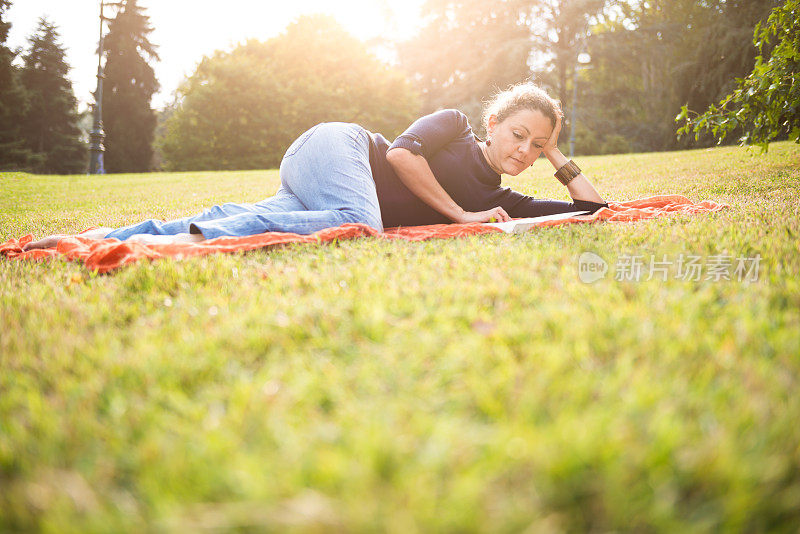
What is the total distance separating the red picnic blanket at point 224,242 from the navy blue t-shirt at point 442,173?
373 mm

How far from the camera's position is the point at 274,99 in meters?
21.4

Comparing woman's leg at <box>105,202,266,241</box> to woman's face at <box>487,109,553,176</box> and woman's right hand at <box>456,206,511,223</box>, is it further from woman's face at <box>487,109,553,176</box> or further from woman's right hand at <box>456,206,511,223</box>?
woman's face at <box>487,109,553,176</box>

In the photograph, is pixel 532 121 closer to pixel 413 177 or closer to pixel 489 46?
pixel 413 177

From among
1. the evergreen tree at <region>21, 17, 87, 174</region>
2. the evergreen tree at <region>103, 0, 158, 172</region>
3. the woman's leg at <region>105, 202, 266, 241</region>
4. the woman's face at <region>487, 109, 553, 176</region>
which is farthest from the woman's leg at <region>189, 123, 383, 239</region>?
the evergreen tree at <region>21, 17, 87, 174</region>

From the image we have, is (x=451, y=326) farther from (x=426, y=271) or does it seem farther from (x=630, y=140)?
(x=630, y=140)

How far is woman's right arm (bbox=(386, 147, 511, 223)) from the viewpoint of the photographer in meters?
3.30

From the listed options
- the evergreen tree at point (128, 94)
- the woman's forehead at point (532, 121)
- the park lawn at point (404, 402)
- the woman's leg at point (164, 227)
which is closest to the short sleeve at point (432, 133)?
the woman's forehead at point (532, 121)

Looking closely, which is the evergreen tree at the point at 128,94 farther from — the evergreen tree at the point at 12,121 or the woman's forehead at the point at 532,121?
the woman's forehead at the point at 532,121

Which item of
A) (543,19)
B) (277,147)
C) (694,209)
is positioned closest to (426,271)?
(694,209)

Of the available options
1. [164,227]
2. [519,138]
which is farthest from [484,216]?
[164,227]

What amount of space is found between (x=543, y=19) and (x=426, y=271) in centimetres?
2790

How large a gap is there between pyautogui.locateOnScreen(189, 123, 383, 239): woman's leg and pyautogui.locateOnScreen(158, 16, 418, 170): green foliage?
63.6 feet

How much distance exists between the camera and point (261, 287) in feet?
5.85

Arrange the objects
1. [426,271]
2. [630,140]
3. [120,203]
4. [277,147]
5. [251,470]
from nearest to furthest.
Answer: [251,470], [426,271], [120,203], [277,147], [630,140]
